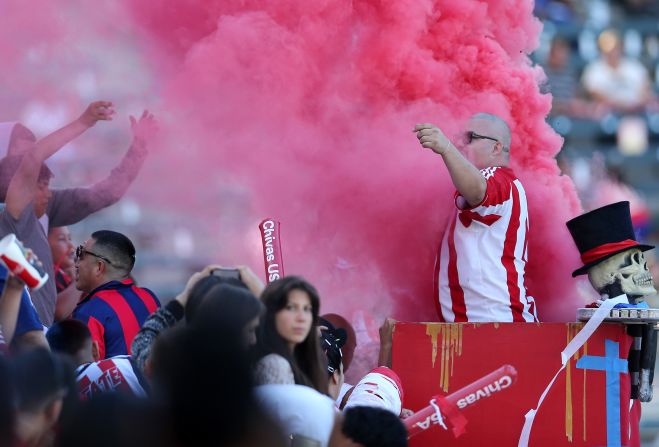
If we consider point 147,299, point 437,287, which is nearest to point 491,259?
point 437,287

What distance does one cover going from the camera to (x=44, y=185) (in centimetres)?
564

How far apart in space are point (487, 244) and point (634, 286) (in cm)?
73

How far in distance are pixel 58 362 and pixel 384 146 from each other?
9.20 feet

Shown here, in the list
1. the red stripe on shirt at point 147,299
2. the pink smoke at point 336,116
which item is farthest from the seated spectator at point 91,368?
the pink smoke at point 336,116

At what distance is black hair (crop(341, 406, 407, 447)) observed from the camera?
3.35 metres

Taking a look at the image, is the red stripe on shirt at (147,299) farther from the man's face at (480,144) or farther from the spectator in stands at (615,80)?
the spectator in stands at (615,80)

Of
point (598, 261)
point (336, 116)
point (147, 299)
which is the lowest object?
point (147, 299)

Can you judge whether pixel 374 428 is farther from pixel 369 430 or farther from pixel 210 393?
pixel 210 393

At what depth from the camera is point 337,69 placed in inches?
221

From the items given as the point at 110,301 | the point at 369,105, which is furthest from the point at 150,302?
Answer: the point at 369,105

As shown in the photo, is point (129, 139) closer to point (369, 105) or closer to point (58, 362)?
point (369, 105)

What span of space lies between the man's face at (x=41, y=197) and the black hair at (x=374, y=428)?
271cm

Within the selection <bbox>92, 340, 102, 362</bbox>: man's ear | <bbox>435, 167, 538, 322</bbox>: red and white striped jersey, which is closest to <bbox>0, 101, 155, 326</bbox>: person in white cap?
<bbox>92, 340, 102, 362</bbox>: man's ear

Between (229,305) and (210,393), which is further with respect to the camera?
(229,305)
